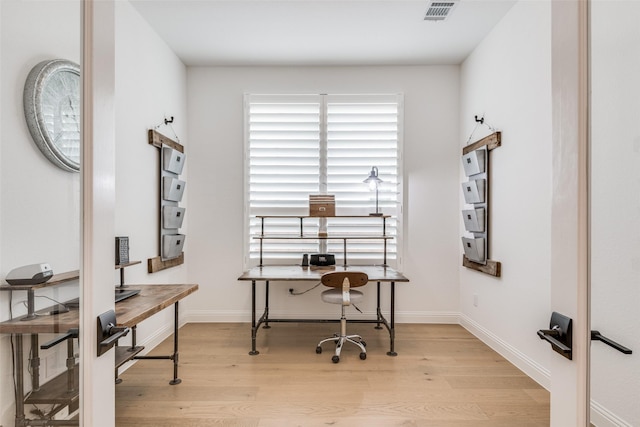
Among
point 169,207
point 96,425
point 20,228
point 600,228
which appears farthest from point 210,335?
point 600,228

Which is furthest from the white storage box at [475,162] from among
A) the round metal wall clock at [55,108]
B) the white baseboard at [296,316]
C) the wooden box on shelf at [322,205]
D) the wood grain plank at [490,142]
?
the round metal wall clock at [55,108]

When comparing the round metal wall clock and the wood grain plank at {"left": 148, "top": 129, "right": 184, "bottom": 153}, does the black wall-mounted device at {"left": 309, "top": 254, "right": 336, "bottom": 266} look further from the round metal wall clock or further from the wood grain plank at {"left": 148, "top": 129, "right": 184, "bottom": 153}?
the round metal wall clock

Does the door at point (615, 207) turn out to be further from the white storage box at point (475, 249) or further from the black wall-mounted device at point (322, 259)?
the black wall-mounted device at point (322, 259)

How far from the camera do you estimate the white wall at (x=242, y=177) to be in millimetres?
4105

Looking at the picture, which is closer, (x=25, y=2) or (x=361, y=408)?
(x=25, y=2)

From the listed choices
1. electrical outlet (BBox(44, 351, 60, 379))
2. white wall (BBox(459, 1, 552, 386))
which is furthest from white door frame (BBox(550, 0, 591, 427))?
white wall (BBox(459, 1, 552, 386))

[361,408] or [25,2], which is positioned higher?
[25,2]

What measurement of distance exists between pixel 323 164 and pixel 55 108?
10.3ft

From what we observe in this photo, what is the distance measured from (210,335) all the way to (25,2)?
339cm

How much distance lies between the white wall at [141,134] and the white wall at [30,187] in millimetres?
1872

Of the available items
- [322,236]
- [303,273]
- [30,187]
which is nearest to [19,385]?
[30,187]

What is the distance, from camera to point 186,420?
218cm

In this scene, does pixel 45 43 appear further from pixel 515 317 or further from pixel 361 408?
pixel 515 317

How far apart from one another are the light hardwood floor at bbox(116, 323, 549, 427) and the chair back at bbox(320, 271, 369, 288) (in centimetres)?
69
